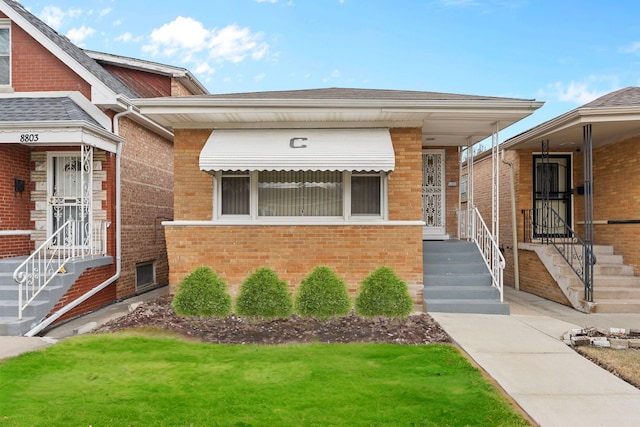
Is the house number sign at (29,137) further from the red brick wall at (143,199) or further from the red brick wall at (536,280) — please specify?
the red brick wall at (536,280)

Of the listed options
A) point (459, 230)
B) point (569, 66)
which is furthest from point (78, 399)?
point (569, 66)

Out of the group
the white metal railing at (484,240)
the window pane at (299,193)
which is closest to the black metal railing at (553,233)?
the white metal railing at (484,240)

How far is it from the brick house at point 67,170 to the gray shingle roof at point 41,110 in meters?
0.02

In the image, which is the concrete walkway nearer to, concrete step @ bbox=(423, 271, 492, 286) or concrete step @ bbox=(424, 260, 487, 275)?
concrete step @ bbox=(423, 271, 492, 286)

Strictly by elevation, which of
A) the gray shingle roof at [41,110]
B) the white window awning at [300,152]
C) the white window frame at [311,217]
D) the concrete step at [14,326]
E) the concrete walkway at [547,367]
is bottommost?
Answer: the concrete walkway at [547,367]

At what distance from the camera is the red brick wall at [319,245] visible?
808 cm

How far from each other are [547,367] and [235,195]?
6.12 metres

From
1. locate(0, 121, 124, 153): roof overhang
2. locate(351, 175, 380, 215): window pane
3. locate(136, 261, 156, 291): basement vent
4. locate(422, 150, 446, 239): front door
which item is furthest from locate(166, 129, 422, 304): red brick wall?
locate(136, 261, 156, 291): basement vent

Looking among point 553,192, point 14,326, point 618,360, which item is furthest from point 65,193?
point 553,192

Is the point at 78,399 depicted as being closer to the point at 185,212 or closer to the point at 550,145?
the point at 185,212

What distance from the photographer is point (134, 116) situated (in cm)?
997

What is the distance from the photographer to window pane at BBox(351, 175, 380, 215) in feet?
27.4

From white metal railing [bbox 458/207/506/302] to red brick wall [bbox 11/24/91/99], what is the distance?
9917 millimetres

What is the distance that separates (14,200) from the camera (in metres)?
8.97
